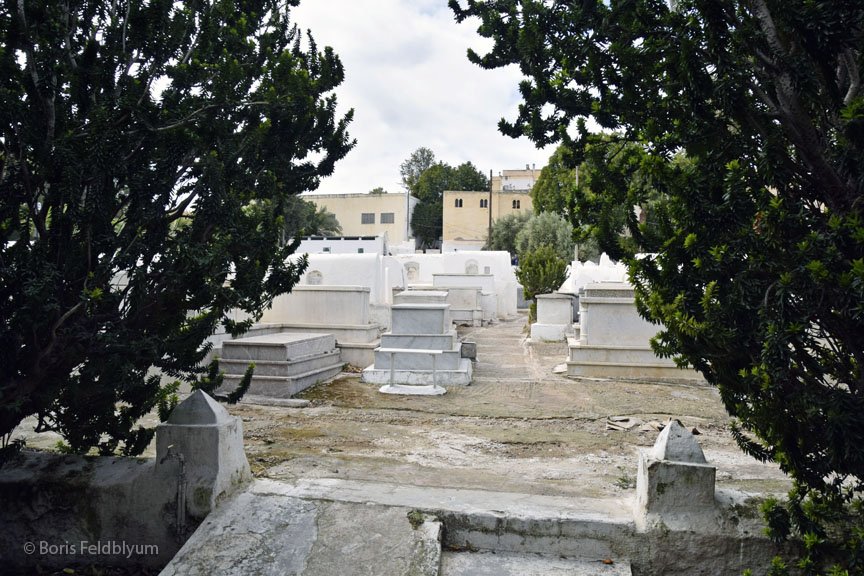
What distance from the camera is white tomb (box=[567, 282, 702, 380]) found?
11000mm

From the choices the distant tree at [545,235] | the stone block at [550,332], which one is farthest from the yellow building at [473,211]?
the stone block at [550,332]

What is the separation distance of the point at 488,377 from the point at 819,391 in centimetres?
857

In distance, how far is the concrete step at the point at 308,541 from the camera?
3.19 meters

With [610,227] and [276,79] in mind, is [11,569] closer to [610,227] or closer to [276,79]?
[276,79]

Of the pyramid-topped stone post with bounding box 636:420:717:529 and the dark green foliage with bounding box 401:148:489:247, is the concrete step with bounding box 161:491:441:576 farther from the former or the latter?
the dark green foliage with bounding box 401:148:489:247

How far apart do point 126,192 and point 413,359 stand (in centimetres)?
699

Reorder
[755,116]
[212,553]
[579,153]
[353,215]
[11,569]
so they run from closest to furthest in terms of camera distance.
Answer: [755,116]
[212,553]
[11,569]
[579,153]
[353,215]

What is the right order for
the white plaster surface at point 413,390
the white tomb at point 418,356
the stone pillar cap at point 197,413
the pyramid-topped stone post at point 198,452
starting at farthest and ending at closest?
the white tomb at point 418,356, the white plaster surface at point 413,390, the stone pillar cap at point 197,413, the pyramid-topped stone post at point 198,452

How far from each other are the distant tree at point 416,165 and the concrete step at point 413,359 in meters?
60.5

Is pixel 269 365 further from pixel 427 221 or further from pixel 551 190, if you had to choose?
pixel 427 221

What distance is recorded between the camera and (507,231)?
46.6 meters

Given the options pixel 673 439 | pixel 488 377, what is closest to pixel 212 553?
pixel 673 439

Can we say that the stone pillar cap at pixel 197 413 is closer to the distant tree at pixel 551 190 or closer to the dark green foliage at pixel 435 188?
the distant tree at pixel 551 190

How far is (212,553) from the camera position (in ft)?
10.9
